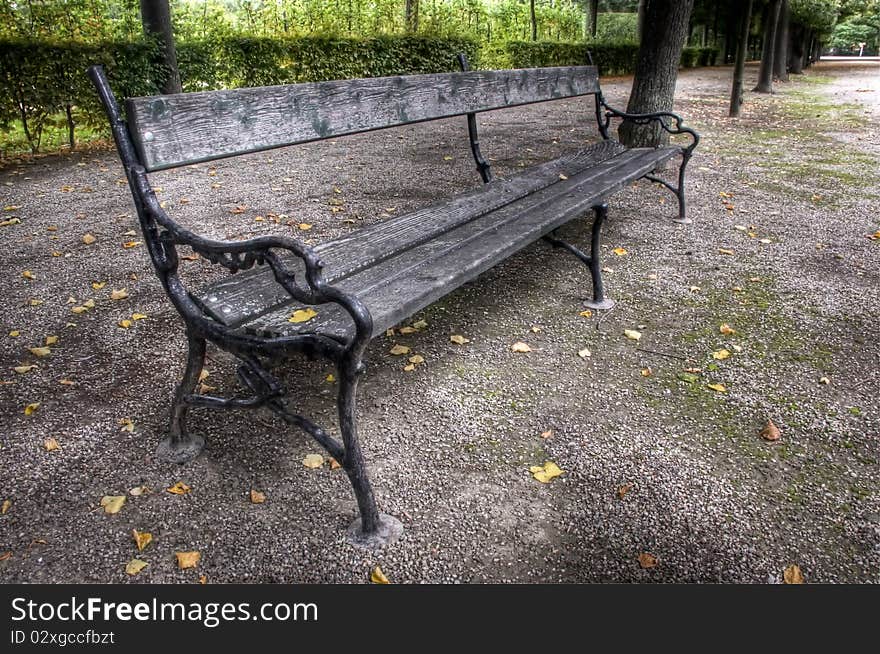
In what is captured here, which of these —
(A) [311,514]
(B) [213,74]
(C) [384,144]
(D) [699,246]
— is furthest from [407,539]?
(B) [213,74]

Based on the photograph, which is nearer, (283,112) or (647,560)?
(647,560)

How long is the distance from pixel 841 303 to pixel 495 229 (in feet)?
7.09

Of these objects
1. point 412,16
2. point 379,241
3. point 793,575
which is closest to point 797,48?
point 412,16

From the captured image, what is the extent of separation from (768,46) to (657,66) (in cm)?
890

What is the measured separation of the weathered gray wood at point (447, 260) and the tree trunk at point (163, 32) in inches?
270

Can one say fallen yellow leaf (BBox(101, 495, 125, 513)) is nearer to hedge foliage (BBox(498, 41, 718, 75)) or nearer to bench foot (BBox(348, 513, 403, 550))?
bench foot (BBox(348, 513, 403, 550))

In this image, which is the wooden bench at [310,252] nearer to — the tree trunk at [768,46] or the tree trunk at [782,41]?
the tree trunk at [768,46]

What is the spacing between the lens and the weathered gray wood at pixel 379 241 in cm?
229

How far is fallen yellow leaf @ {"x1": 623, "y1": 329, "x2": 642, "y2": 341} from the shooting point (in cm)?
341

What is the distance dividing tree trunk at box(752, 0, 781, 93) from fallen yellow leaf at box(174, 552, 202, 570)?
1454 centimetres

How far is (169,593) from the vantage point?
6.25ft

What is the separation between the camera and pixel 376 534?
2117mm

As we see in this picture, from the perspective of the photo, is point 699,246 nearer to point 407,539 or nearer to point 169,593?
point 407,539

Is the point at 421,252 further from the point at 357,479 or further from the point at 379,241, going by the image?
the point at 357,479
